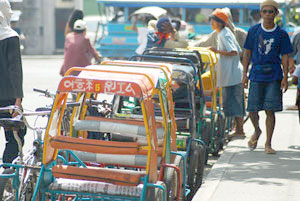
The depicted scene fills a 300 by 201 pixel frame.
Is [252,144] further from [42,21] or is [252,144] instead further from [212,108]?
[42,21]

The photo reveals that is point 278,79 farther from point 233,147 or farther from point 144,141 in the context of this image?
point 144,141

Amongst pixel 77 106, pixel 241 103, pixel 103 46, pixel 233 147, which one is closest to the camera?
pixel 77 106

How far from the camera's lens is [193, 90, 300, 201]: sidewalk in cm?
655

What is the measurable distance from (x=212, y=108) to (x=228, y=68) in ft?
4.03

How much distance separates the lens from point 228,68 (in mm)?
10227

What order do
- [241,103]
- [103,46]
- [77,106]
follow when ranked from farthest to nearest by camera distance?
[103,46] → [241,103] → [77,106]

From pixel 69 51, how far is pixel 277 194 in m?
6.55

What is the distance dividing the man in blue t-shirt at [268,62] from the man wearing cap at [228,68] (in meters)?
1.24

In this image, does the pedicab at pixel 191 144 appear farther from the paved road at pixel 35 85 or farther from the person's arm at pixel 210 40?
the paved road at pixel 35 85

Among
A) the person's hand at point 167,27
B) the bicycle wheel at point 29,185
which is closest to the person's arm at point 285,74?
the person's hand at point 167,27

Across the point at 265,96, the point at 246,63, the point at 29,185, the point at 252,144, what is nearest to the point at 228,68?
the point at 246,63

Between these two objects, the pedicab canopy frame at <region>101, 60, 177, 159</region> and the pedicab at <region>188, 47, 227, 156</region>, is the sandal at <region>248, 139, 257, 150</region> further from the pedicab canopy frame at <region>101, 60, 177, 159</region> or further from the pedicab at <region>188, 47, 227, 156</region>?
the pedicab canopy frame at <region>101, 60, 177, 159</region>

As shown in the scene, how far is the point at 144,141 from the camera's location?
583cm

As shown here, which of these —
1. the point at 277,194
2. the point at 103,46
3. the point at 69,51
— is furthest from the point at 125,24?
the point at 277,194
